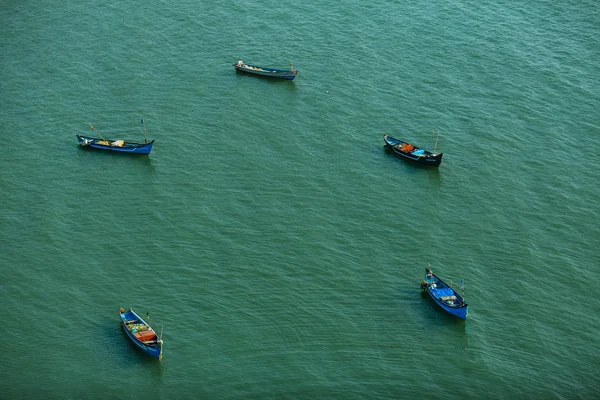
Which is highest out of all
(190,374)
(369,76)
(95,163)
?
(369,76)

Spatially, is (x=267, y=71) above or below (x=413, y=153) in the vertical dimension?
above

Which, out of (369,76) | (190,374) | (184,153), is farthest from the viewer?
(369,76)

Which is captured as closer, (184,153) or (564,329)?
(564,329)

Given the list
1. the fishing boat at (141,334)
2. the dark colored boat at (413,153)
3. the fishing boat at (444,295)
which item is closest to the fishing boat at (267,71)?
the dark colored boat at (413,153)

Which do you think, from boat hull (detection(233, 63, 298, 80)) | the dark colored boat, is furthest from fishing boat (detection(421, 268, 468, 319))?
boat hull (detection(233, 63, 298, 80))

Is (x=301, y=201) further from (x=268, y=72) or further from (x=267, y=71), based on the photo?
(x=267, y=71)

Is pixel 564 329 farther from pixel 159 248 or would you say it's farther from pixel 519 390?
pixel 159 248

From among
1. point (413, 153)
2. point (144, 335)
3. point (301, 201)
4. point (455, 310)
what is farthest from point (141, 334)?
point (413, 153)

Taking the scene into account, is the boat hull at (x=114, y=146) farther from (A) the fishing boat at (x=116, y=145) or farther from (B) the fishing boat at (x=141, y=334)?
(B) the fishing boat at (x=141, y=334)

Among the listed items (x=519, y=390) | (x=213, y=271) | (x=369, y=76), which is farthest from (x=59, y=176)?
(x=519, y=390)
